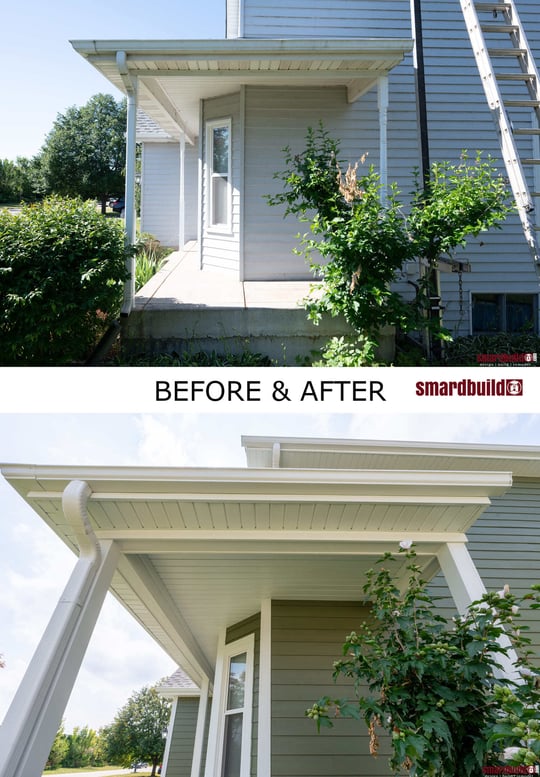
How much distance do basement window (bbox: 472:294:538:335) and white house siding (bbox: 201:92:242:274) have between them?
3404 millimetres

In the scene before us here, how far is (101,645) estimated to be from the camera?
42812 mm

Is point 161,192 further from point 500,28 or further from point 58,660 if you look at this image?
point 58,660

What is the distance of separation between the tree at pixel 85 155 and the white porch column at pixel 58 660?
610 inches

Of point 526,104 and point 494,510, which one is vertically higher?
point 526,104

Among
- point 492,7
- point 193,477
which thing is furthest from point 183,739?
point 492,7

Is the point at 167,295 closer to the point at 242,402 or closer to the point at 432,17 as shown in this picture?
the point at 242,402

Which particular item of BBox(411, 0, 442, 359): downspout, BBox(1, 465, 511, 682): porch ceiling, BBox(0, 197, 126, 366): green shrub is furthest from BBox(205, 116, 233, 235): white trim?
BBox(1, 465, 511, 682): porch ceiling

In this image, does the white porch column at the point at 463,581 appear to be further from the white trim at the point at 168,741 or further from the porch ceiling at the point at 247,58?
the white trim at the point at 168,741

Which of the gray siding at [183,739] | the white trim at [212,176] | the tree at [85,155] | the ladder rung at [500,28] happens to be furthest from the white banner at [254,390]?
the tree at [85,155]

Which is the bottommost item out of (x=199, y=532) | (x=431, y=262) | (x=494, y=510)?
(x=199, y=532)

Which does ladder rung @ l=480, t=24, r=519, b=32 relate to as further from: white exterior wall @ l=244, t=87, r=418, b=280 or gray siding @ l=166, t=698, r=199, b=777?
gray siding @ l=166, t=698, r=199, b=777

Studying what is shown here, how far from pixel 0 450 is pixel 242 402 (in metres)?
8.97

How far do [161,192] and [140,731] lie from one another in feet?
75.4

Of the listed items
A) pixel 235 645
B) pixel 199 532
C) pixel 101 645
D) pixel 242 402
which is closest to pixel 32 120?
pixel 242 402
